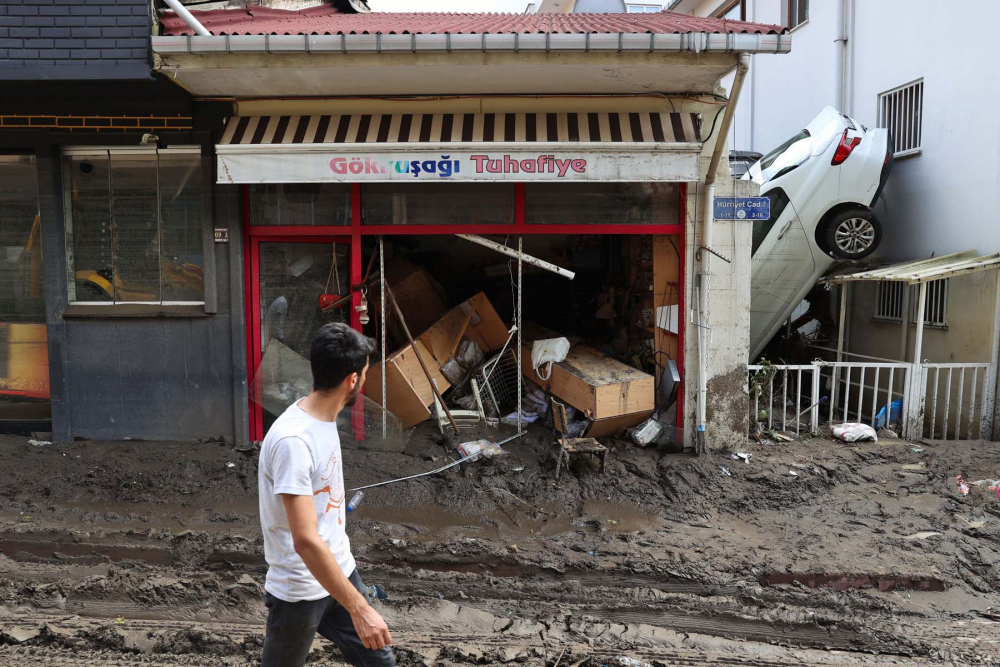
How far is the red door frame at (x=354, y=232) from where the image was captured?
706 centimetres

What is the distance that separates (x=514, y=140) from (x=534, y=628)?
430 centimetres

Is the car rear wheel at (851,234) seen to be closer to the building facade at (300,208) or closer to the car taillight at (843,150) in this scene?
the car taillight at (843,150)

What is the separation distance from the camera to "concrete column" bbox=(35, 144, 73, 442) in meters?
6.95

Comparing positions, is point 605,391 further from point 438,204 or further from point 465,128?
point 465,128

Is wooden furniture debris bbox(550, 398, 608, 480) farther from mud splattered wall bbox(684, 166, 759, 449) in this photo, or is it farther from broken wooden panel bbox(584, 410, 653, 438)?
mud splattered wall bbox(684, 166, 759, 449)

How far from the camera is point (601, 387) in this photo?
7.05 m

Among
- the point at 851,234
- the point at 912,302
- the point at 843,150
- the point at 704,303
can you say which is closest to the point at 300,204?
the point at 704,303

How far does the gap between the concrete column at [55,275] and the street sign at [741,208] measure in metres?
6.68

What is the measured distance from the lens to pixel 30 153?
7.13m

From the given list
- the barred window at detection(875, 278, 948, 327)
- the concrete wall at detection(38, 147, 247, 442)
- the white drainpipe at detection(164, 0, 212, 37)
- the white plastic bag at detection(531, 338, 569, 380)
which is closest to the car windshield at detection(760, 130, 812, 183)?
the barred window at detection(875, 278, 948, 327)

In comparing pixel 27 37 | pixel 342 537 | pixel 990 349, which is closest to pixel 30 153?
pixel 27 37

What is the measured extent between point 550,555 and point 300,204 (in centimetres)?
428

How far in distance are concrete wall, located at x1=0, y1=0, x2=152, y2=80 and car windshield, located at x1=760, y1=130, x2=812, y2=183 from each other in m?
7.57

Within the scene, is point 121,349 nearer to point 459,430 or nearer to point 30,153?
point 30,153
